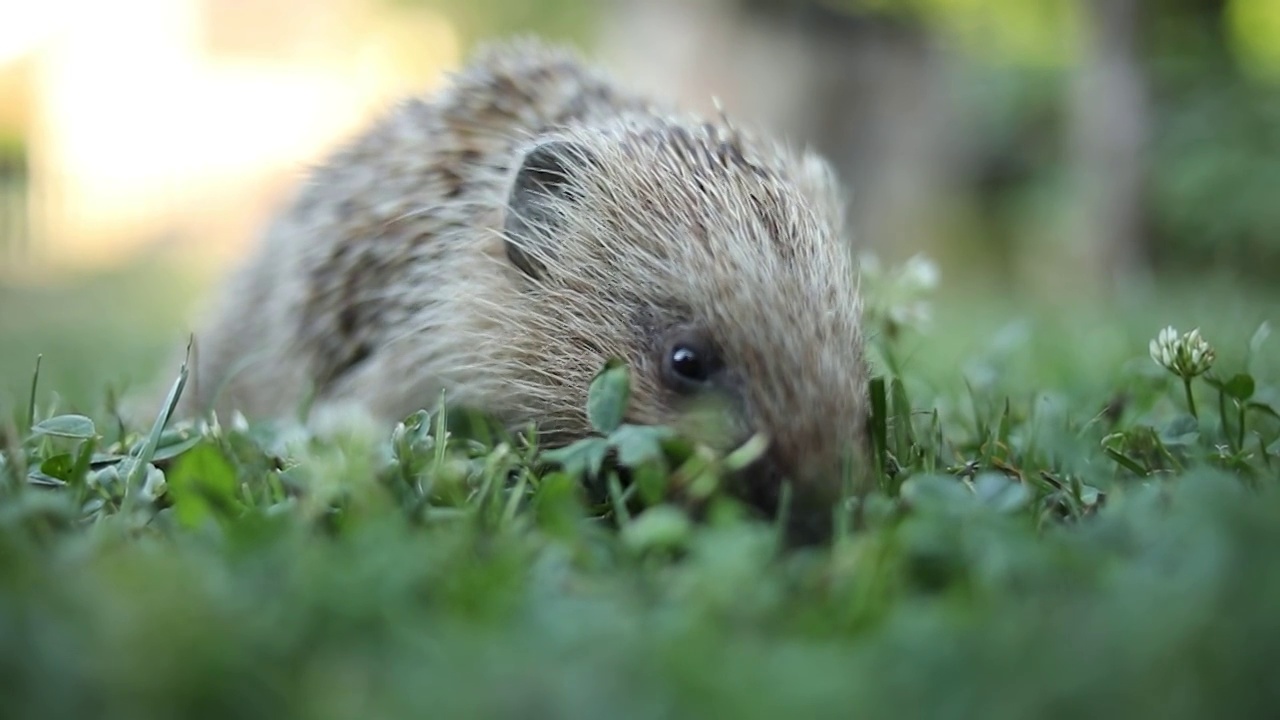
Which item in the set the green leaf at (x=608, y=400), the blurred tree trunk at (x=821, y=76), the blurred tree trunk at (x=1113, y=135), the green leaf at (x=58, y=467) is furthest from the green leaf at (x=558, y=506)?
the blurred tree trunk at (x=1113, y=135)

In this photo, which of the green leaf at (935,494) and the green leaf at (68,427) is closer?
the green leaf at (935,494)

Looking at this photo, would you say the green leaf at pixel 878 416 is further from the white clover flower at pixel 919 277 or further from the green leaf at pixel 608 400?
the white clover flower at pixel 919 277

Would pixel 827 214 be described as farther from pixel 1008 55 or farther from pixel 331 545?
pixel 1008 55

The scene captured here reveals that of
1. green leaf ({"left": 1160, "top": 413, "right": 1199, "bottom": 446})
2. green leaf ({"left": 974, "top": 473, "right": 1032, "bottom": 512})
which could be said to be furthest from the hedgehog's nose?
green leaf ({"left": 1160, "top": 413, "right": 1199, "bottom": 446})

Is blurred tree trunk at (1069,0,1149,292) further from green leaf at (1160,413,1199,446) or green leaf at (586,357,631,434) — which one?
green leaf at (586,357,631,434)

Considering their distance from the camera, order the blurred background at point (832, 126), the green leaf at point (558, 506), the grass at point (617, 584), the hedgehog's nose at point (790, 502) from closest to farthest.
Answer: the grass at point (617, 584) < the green leaf at point (558, 506) < the hedgehog's nose at point (790, 502) < the blurred background at point (832, 126)

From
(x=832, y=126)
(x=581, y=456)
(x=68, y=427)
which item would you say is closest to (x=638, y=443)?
(x=581, y=456)

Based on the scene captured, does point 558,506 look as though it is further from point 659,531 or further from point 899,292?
point 899,292
